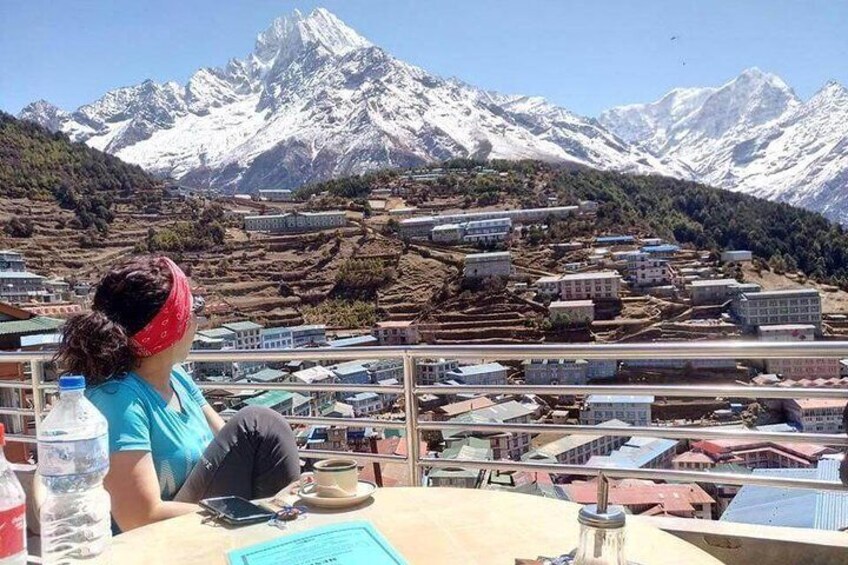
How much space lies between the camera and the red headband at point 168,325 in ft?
3.89

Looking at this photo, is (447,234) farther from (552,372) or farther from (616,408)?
(616,408)

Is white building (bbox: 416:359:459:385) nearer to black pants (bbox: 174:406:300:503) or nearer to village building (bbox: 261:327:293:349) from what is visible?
village building (bbox: 261:327:293:349)

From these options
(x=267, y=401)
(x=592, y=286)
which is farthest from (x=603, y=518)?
(x=592, y=286)

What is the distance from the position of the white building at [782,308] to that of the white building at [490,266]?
41.9 feet

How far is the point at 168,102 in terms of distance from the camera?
180250 mm

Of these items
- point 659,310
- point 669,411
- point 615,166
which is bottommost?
point 669,411

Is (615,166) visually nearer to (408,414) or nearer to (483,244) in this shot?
(483,244)

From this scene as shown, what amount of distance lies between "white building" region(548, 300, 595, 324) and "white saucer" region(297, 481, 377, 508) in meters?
31.4

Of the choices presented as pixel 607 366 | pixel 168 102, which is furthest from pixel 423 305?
pixel 168 102

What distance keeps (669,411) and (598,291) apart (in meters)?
14.7

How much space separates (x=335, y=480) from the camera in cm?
91

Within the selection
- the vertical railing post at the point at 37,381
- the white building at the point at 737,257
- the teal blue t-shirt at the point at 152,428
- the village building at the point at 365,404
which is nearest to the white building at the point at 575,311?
the village building at the point at 365,404

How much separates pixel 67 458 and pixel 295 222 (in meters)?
50.1

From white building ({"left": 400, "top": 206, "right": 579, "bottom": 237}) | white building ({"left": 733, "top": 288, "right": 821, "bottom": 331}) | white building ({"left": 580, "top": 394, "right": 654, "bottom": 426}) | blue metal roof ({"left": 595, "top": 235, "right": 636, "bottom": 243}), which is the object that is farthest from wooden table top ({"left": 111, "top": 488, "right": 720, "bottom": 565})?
white building ({"left": 400, "top": 206, "right": 579, "bottom": 237})
